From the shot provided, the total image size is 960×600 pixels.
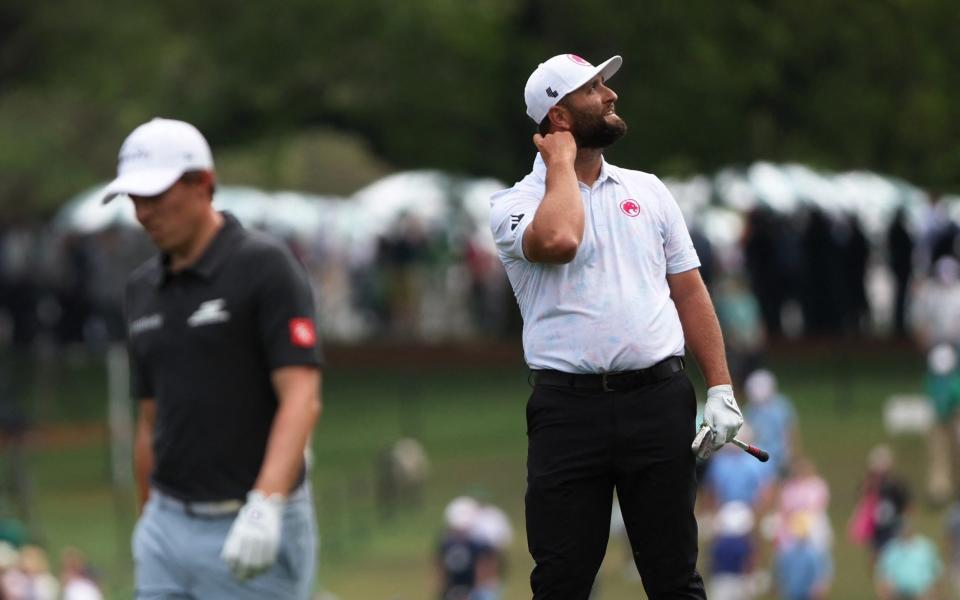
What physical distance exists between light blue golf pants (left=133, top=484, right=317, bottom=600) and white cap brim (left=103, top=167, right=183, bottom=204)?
2.93 ft

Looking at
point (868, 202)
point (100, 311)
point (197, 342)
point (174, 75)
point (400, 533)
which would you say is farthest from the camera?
point (868, 202)

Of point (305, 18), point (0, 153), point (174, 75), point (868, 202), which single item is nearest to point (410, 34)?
point (305, 18)

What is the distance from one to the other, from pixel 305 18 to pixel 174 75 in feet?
8.10

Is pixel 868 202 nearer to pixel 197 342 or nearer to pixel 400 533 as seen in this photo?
pixel 400 533

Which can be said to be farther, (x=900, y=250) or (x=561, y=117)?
(x=900, y=250)

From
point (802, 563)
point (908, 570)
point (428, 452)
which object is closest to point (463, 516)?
point (802, 563)

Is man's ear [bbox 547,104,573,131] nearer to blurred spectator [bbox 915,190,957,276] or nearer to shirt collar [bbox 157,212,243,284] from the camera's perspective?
shirt collar [bbox 157,212,243,284]

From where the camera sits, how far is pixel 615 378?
19.7ft

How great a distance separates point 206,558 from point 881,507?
13.7 m

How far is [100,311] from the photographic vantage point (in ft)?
100

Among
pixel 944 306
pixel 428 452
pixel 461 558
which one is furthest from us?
pixel 428 452

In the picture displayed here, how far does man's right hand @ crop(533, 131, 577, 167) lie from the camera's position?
598 cm

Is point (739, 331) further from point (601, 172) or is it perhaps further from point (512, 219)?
point (512, 219)

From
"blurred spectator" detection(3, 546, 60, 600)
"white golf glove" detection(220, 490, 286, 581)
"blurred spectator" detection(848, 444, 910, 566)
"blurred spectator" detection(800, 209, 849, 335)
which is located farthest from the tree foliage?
"white golf glove" detection(220, 490, 286, 581)
